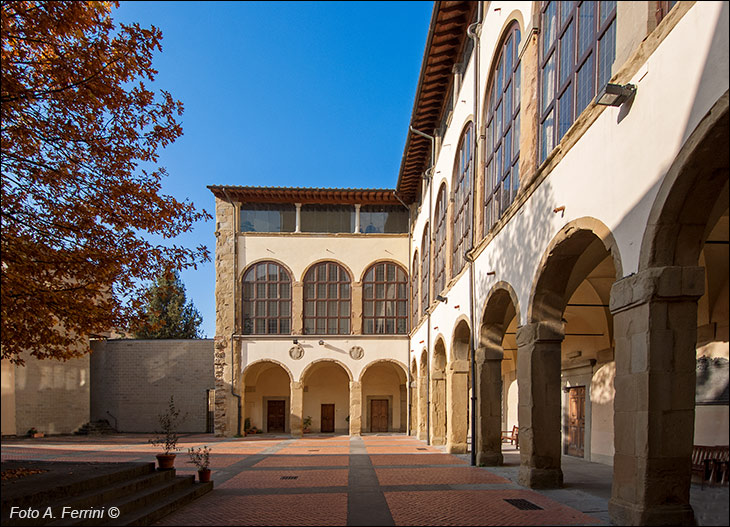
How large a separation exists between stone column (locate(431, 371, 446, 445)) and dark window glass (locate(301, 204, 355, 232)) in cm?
1091

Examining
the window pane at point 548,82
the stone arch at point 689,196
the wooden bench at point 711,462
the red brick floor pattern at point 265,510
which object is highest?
the window pane at point 548,82

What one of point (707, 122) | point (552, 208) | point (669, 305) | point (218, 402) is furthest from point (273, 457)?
point (707, 122)

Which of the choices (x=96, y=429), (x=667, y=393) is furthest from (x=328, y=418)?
(x=667, y=393)

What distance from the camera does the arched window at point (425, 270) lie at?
22.5 m

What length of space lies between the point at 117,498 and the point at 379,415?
23.3 m

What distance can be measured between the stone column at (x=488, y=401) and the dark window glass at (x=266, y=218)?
1694cm

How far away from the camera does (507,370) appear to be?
941 inches

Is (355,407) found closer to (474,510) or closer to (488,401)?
(488,401)

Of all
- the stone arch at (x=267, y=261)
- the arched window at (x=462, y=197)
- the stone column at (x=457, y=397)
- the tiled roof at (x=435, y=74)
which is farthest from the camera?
the stone arch at (x=267, y=261)

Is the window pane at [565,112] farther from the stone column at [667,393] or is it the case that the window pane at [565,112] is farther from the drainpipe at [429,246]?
the drainpipe at [429,246]

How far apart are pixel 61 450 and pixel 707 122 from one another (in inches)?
848

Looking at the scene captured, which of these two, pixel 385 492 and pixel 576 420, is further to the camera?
pixel 576 420

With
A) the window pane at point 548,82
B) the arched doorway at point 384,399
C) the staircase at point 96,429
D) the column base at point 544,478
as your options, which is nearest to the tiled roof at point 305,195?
the arched doorway at point 384,399

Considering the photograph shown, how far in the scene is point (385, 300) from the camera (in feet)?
93.3
